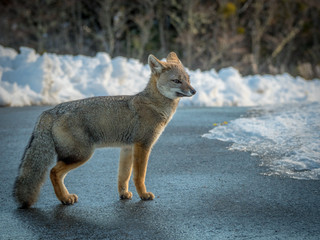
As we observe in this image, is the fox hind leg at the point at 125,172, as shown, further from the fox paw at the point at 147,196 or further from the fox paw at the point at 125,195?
the fox paw at the point at 147,196

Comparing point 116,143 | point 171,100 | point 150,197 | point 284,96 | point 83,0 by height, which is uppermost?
point 83,0

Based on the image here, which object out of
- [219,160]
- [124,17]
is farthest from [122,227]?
[124,17]

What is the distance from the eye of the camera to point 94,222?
14.7 ft

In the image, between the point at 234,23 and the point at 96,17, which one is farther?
the point at 234,23

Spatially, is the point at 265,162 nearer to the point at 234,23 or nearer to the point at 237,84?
the point at 237,84

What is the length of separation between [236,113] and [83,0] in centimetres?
2222

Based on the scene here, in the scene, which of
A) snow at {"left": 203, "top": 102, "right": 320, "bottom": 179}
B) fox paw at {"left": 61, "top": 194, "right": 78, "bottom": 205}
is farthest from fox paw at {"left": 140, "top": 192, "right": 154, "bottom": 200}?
snow at {"left": 203, "top": 102, "right": 320, "bottom": 179}

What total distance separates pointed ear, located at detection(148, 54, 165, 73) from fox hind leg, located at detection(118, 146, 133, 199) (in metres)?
1.13

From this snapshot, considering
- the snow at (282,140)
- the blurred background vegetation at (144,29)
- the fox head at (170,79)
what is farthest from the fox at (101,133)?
the blurred background vegetation at (144,29)

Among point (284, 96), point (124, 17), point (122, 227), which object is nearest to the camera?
point (122, 227)

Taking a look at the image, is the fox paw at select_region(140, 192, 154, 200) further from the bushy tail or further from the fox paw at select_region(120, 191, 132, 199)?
the bushy tail

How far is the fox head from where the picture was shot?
19.1ft

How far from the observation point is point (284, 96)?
70.9 ft

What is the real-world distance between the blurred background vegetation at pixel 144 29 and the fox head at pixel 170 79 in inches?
923
